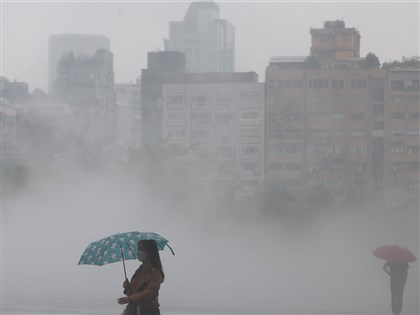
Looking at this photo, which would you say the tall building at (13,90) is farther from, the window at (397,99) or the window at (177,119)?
the window at (397,99)

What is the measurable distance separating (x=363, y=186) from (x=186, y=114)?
648cm

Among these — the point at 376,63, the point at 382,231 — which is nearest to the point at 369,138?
the point at 376,63

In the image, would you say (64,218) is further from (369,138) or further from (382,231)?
(369,138)

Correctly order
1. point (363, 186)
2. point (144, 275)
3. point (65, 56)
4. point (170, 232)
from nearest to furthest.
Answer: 1. point (144, 275)
2. point (170, 232)
3. point (363, 186)
4. point (65, 56)

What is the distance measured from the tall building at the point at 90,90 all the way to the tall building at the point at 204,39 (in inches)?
142

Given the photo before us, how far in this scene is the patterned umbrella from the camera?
6.71m

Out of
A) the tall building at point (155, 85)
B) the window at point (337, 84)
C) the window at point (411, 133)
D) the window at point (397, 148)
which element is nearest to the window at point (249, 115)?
the window at point (337, 84)

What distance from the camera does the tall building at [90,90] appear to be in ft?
122

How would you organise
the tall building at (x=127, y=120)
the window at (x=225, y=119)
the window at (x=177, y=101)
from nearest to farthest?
the window at (x=177, y=101), the window at (x=225, y=119), the tall building at (x=127, y=120)

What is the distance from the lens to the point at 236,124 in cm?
3562

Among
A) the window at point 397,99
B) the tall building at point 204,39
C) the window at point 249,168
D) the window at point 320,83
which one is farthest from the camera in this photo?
the tall building at point 204,39

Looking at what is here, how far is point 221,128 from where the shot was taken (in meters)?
35.8

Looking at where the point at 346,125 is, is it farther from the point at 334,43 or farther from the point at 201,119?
the point at 334,43

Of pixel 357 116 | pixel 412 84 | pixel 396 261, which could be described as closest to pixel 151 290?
pixel 396 261
